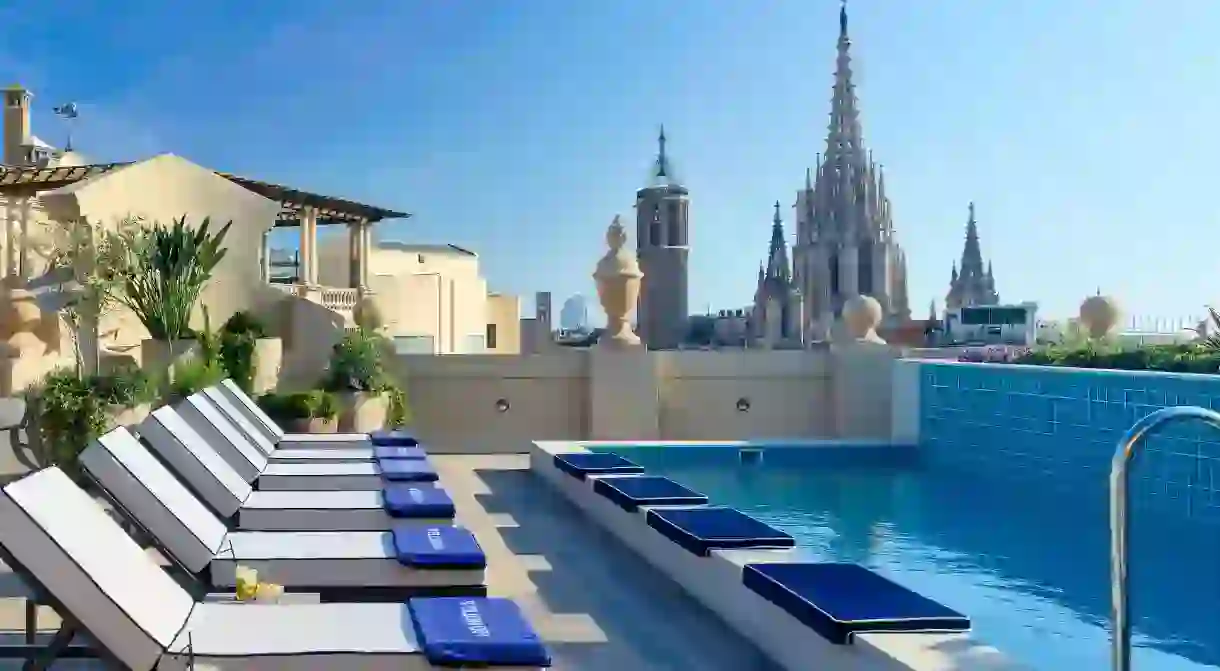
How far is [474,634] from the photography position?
4055 mm

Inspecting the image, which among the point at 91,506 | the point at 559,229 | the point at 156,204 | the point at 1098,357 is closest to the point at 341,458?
the point at 91,506

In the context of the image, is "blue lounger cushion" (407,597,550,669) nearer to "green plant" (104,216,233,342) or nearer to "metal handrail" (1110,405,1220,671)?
"metal handrail" (1110,405,1220,671)

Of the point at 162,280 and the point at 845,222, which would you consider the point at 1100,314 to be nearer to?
the point at 162,280

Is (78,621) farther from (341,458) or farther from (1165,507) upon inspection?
(1165,507)

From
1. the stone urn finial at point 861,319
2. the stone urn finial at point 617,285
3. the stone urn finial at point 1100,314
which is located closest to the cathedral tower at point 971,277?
the stone urn finial at point 1100,314

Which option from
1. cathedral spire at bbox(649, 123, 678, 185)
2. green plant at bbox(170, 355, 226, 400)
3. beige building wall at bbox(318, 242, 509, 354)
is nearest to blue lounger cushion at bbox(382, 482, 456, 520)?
green plant at bbox(170, 355, 226, 400)

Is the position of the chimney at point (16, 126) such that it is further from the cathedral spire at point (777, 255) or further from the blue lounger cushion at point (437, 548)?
the cathedral spire at point (777, 255)

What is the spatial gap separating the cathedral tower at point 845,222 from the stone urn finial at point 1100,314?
246 ft

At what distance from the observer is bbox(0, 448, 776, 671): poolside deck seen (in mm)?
5297

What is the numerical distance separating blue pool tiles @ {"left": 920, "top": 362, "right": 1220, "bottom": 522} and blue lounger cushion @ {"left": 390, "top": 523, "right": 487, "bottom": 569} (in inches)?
174

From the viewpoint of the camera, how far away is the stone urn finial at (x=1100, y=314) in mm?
14156

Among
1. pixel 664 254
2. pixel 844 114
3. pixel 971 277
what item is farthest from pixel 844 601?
pixel 971 277

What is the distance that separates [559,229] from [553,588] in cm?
2000

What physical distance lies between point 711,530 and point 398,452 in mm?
3488
